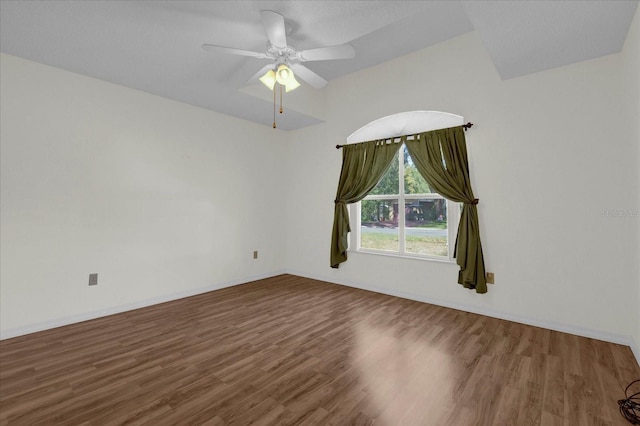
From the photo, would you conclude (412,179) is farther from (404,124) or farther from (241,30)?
(241,30)

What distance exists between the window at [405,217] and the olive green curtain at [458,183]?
274 mm

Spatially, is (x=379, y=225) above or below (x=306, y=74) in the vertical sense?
below

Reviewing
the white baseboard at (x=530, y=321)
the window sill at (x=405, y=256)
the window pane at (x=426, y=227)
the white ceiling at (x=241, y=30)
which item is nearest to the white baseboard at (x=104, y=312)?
the window sill at (x=405, y=256)

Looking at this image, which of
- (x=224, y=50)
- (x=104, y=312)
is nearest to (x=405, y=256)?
(x=224, y=50)

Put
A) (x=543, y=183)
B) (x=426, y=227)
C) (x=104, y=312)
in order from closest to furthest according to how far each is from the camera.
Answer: (x=543, y=183)
(x=104, y=312)
(x=426, y=227)

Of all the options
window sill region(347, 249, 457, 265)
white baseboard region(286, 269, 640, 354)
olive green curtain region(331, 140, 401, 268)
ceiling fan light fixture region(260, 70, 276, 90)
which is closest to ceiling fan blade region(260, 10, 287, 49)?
ceiling fan light fixture region(260, 70, 276, 90)

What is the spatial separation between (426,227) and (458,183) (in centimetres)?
78

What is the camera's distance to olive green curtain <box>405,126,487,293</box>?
3201 millimetres

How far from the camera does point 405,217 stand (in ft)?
13.4

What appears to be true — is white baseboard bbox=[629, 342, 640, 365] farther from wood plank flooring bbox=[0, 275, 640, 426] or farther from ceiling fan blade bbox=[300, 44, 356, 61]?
ceiling fan blade bbox=[300, 44, 356, 61]

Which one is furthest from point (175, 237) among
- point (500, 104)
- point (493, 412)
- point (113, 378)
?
point (500, 104)

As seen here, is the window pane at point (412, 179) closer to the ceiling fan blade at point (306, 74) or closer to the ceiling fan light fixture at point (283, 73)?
the ceiling fan blade at point (306, 74)

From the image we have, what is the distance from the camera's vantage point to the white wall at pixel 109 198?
2760 millimetres

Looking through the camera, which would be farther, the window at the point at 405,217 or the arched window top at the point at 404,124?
the window at the point at 405,217
